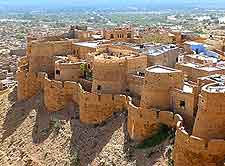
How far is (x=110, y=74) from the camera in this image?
34.2 m

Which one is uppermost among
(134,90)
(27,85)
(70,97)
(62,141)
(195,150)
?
(134,90)

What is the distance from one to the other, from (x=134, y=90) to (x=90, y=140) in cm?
373

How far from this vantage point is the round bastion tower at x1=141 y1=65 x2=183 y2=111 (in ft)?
97.6

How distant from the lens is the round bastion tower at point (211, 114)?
24734 millimetres

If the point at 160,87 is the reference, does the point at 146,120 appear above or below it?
below

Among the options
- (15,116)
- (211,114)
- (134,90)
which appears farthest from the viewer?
(15,116)

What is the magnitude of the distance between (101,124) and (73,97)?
3.86 metres

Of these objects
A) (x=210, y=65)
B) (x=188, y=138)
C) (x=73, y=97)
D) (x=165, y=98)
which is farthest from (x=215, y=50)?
(x=188, y=138)

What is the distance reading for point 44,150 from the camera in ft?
117

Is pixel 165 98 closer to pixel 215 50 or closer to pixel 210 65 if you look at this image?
pixel 210 65

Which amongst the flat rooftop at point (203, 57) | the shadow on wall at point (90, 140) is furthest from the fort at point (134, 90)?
the flat rooftop at point (203, 57)

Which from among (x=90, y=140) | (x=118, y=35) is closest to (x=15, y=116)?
(x=90, y=140)

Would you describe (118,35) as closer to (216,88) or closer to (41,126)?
(41,126)

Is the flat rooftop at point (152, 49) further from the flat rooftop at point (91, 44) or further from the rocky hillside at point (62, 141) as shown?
the rocky hillside at point (62, 141)
